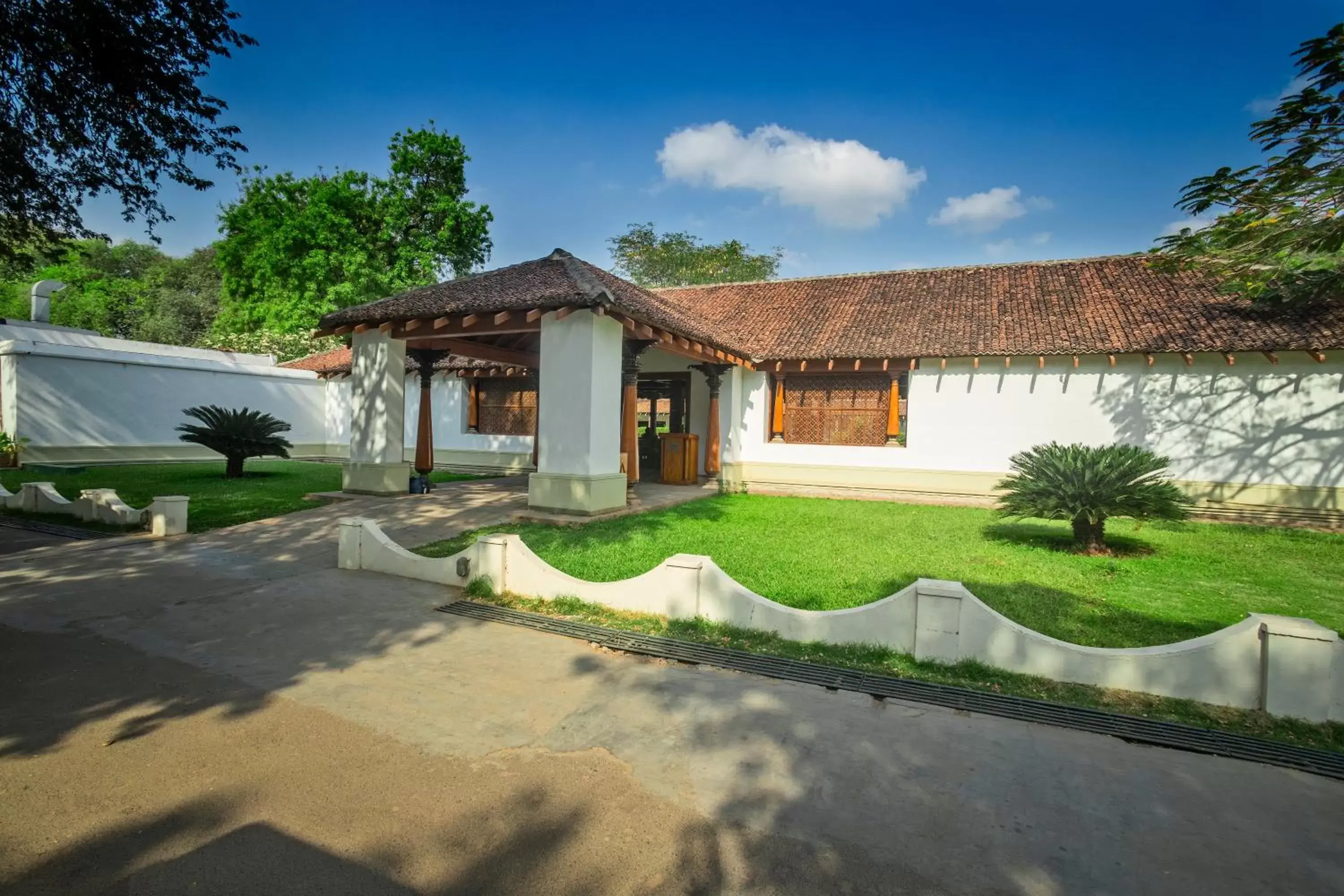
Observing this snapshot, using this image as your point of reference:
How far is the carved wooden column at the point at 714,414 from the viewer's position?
14445 millimetres

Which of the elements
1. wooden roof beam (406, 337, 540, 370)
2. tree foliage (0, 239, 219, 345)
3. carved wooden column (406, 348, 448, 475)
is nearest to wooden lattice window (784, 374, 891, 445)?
wooden roof beam (406, 337, 540, 370)

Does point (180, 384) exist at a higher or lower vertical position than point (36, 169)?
lower

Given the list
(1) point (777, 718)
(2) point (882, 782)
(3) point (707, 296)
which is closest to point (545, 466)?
(1) point (777, 718)

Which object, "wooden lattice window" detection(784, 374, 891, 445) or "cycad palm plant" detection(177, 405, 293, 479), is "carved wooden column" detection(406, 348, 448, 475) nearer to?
"cycad palm plant" detection(177, 405, 293, 479)

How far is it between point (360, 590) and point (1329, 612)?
9.13m

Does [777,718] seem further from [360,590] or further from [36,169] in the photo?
[36,169]

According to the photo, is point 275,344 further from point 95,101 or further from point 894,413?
point 894,413

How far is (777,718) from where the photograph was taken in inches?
150

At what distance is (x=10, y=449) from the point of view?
15.7 meters

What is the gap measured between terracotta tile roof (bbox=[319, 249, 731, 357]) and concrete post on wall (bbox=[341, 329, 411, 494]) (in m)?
0.72

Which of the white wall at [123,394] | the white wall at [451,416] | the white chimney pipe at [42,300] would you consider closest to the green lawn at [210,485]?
the white wall at [123,394]

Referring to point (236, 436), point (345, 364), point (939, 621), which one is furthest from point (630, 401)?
point (345, 364)

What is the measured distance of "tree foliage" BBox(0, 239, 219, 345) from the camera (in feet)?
121

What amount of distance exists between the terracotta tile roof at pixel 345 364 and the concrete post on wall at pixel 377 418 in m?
1.36
